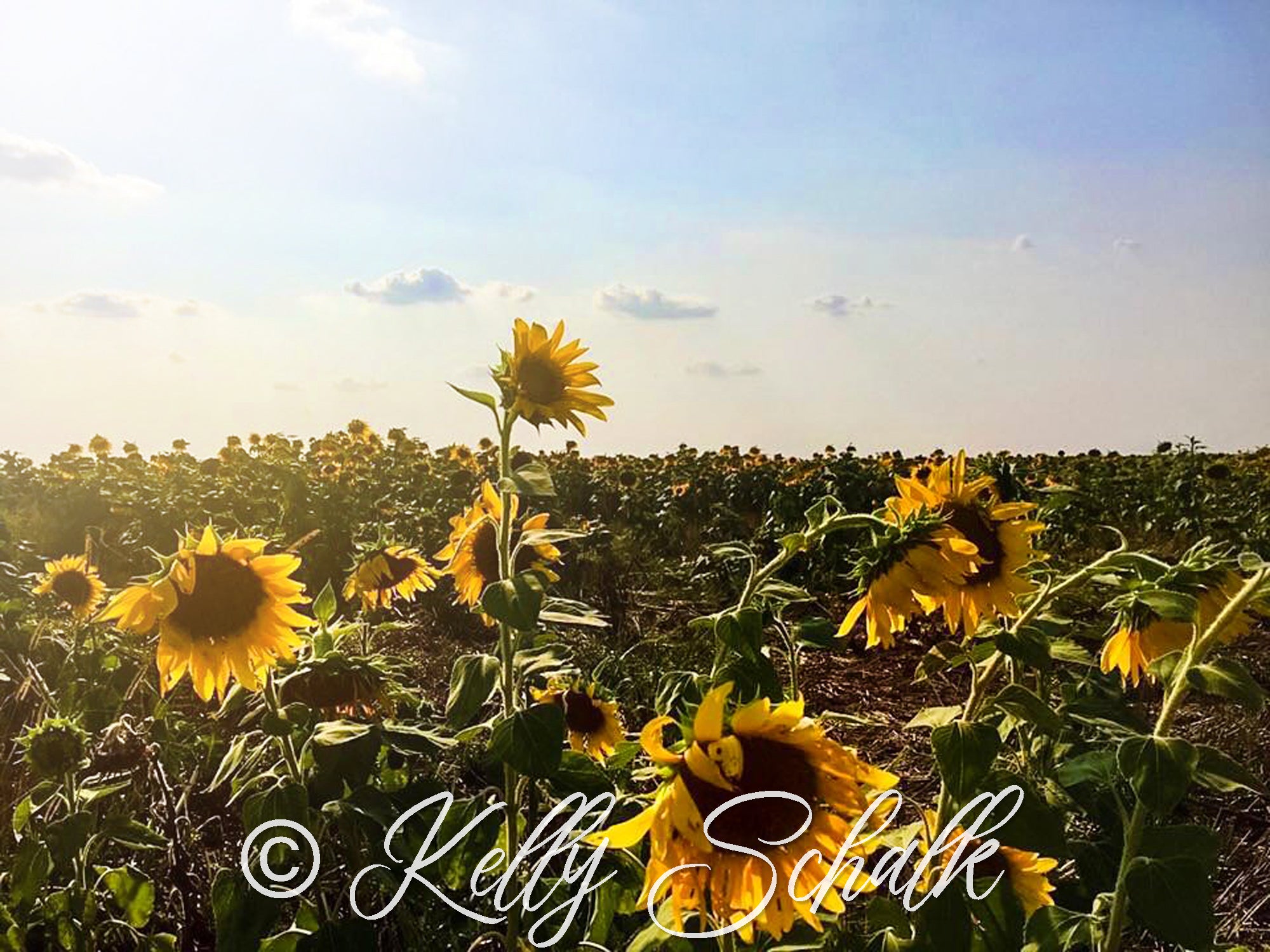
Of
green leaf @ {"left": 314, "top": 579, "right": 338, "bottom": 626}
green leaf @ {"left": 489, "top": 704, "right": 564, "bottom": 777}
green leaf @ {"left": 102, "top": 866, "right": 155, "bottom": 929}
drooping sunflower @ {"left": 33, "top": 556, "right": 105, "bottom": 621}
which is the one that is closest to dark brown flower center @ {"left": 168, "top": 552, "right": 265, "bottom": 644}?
green leaf @ {"left": 314, "top": 579, "right": 338, "bottom": 626}

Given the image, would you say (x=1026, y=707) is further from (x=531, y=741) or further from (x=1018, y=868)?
(x=531, y=741)

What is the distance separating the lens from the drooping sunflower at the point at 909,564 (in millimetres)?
1764

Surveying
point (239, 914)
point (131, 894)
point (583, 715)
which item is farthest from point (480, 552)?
point (131, 894)

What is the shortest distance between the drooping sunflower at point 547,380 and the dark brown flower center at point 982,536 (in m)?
0.76

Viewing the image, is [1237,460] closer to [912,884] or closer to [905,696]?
[905,696]

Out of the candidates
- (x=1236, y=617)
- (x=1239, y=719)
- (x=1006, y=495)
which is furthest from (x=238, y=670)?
(x=1006, y=495)

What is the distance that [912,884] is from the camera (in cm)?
173

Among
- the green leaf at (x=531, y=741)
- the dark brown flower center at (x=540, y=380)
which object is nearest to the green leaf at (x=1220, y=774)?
the green leaf at (x=531, y=741)

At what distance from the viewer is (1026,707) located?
1.64 m

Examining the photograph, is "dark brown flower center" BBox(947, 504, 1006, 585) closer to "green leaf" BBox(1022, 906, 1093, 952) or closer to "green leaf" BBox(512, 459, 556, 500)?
"green leaf" BBox(1022, 906, 1093, 952)

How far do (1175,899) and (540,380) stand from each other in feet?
4.70

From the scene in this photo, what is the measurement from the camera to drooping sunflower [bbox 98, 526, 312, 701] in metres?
1.92

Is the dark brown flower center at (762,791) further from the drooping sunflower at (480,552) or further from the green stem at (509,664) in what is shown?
the drooping sunflower at (480,552)

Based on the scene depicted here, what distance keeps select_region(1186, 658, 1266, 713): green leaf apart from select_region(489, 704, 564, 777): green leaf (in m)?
0.99
